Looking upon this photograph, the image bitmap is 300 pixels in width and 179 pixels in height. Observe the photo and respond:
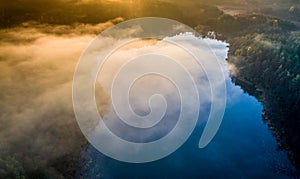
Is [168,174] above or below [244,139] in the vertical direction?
below

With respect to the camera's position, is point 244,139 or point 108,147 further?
point 244,139

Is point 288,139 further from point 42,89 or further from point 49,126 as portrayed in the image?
point 42,89

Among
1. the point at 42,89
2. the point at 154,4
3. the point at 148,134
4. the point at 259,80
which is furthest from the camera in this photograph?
the point at 154,4

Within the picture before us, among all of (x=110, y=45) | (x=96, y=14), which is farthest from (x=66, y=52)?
(x=96, y=14)

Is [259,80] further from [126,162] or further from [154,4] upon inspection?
[154,4]

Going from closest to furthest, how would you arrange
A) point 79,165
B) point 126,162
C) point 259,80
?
point 79,165
point 126,162
point 259,80

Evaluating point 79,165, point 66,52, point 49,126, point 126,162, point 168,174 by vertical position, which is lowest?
point 66,52
